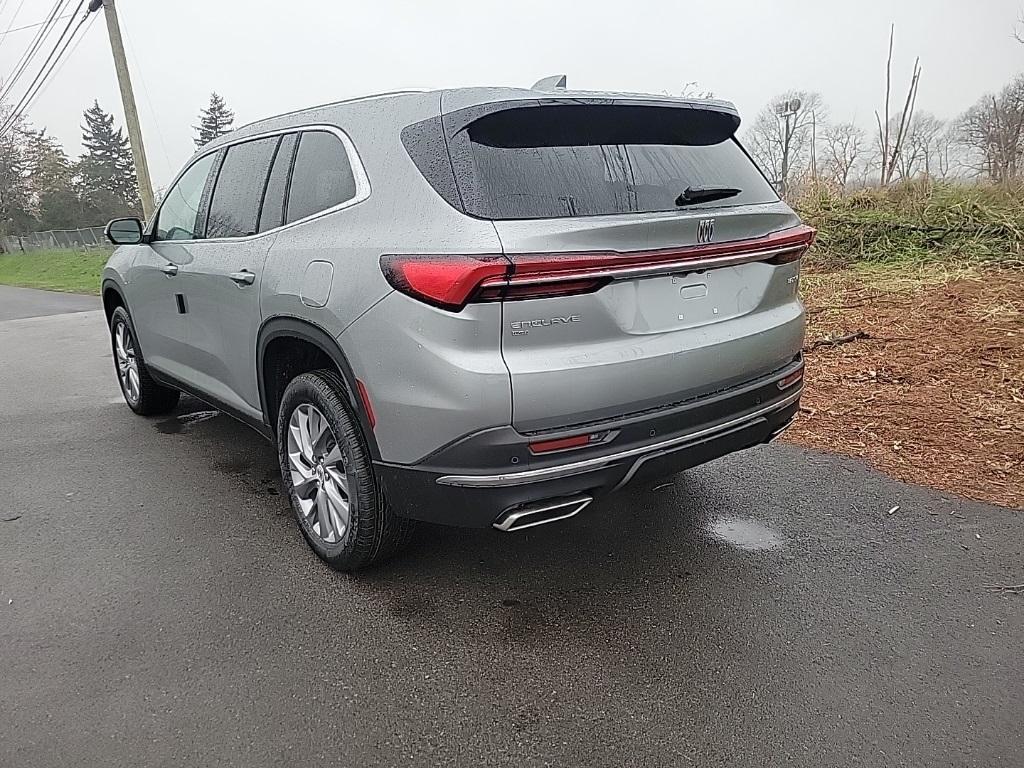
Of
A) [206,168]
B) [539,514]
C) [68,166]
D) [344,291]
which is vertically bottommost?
[539,514]

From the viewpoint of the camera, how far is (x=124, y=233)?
14.8 feet

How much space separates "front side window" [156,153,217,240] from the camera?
12.9 feet

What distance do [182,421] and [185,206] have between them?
171 centimetres

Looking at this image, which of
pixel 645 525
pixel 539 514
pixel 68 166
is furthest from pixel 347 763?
pixel 68 166

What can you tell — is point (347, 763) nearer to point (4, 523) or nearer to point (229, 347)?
point (229, 347)

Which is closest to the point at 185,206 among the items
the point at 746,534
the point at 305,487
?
the point at 305,487

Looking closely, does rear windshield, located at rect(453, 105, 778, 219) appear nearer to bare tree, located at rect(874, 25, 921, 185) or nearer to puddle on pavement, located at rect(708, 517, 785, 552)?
puddle on pavement, located at rect(708, 517, 785, 552)

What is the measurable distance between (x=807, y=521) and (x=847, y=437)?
1198mm

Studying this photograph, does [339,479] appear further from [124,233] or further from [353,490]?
[124,233]

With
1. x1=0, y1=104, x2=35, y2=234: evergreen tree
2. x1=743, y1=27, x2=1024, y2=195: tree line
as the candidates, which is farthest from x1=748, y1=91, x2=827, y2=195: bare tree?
x1=0, y1=104, x2=35, y2=234: evergreen tree

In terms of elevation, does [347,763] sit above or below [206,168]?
below

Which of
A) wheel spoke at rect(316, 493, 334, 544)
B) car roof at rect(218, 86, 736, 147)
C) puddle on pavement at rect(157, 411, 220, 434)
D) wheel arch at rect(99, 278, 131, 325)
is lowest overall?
puddle on pavement at rect(157, 411, 220, 434)

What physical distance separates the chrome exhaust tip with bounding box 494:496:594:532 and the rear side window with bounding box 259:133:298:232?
1608mm

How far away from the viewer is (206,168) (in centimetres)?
395
